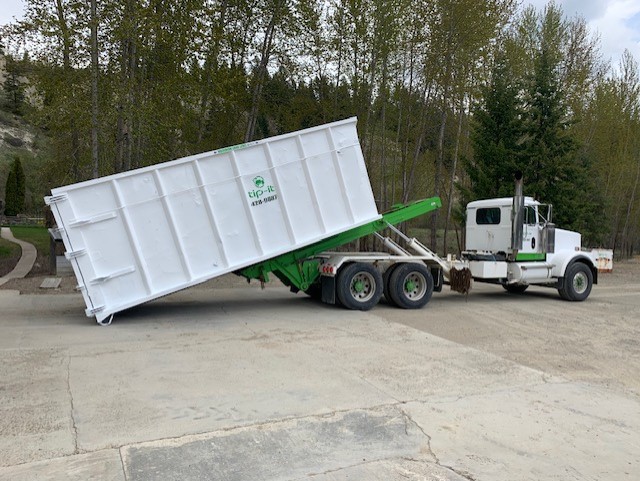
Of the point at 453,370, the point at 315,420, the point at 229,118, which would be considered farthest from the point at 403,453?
the point at 229,118

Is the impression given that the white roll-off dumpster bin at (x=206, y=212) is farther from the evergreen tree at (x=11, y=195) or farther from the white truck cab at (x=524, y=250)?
the evergreen tree at (x=11, y=195)

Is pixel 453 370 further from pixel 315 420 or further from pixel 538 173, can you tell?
pixel 538 173

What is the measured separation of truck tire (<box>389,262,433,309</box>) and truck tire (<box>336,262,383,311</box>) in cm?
40

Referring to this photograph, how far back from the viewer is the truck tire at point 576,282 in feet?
43.7

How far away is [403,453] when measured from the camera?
13.7 ft

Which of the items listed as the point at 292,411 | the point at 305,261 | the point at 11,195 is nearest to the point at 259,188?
the point at 305,261

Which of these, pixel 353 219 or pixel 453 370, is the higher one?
pixel 353 219

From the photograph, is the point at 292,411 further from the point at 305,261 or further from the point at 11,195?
the point at 11,195

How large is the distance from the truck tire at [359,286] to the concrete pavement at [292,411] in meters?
2.36

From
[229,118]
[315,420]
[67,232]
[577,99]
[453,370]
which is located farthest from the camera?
[577,99]

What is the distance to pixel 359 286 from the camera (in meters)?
11.3

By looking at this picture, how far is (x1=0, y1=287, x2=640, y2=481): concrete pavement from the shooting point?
12.9ft

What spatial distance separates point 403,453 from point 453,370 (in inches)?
105

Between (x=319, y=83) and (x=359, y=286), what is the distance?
11809 mm
